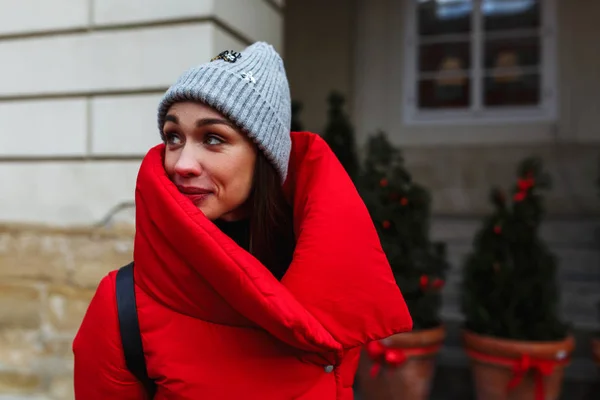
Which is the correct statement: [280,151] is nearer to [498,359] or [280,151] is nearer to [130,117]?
[130,117]

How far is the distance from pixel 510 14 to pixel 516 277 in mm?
3614

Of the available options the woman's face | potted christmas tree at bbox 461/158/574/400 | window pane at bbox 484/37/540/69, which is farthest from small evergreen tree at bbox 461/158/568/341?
window pane at bbox 484/37/540/69

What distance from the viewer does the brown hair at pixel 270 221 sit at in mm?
1282

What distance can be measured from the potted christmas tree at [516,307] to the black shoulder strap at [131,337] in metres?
2.52

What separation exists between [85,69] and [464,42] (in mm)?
4320

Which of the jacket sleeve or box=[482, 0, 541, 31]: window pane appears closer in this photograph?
the jacket sleeve

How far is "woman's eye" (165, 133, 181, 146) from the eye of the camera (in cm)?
125

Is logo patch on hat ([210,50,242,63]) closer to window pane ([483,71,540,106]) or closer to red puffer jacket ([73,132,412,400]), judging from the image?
red puffer jacket ([73,132,412,400])

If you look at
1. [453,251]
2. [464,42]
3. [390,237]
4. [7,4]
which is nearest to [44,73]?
[7,4]

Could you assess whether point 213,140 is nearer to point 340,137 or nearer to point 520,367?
point 520,367

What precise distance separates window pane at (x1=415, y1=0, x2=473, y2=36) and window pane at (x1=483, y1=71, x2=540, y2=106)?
669 mm

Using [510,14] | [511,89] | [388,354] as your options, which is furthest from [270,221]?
[510,14]

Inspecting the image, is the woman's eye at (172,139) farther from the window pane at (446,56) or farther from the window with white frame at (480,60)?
the window pane at (446,56)

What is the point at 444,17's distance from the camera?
581 cm
